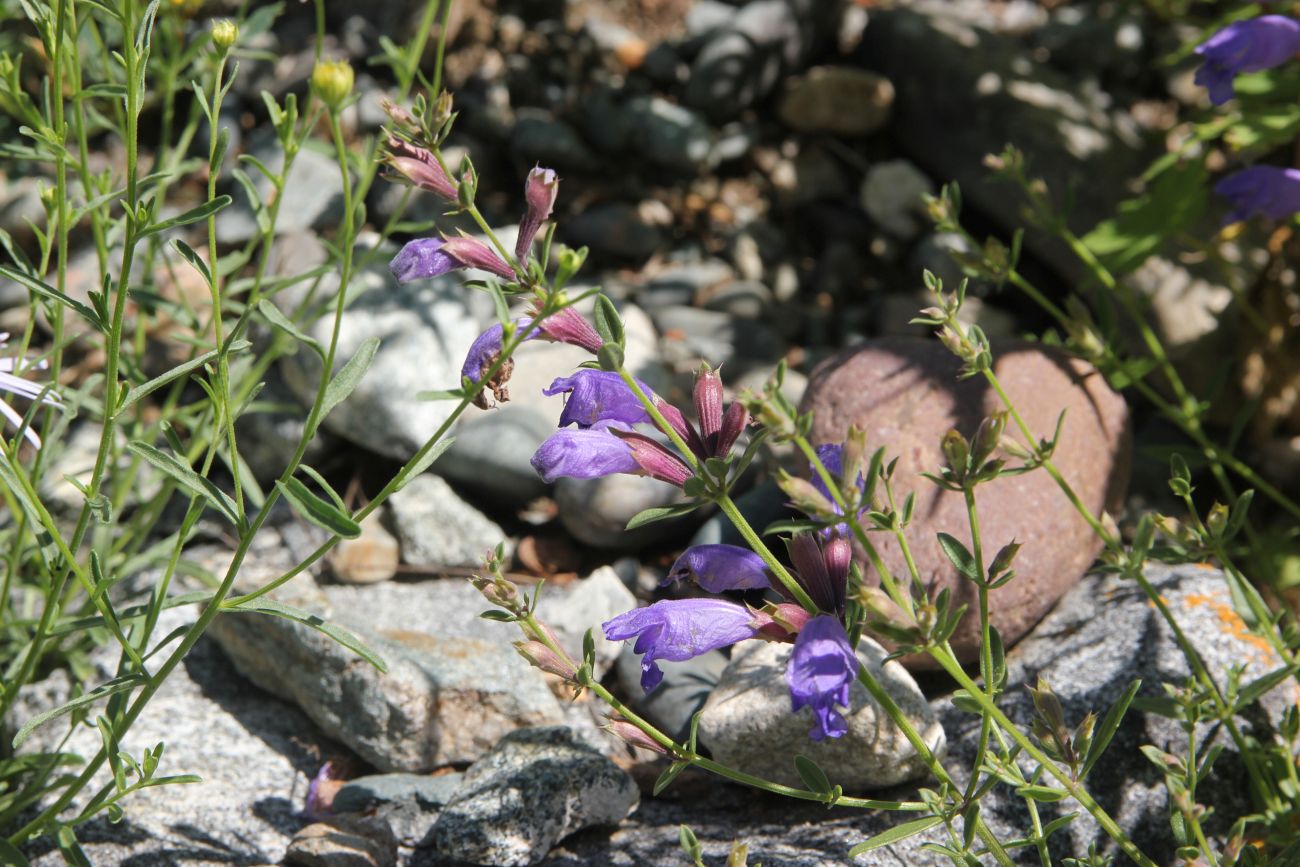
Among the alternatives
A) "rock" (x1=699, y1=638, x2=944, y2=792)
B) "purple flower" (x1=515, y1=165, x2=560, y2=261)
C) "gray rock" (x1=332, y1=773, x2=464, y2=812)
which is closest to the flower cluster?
"rock" (x1=699, y1=638, x2=944, y2=792)

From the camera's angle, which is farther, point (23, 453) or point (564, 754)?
point (23, 453)

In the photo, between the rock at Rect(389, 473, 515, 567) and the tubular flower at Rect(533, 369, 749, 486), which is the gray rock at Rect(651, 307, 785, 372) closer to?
the rock at Rect(389, 473, 515, 567)

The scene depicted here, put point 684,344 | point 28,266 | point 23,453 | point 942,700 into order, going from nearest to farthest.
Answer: point 28,266, point 942,700, point 23,453, point 684,344

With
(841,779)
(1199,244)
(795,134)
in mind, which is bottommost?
(841,779)

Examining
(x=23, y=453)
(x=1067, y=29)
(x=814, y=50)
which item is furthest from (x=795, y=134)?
(x=23, y=453)

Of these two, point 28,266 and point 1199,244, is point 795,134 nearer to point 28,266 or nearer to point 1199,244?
point 1199,244

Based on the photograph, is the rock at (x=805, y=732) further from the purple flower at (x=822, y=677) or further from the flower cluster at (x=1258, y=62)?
the flower cluster at (x=1258, y=62)

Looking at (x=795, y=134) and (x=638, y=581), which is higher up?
(x=795, y=134)

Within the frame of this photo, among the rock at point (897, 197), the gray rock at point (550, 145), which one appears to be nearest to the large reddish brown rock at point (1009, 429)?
the rock at point (897, 197)
